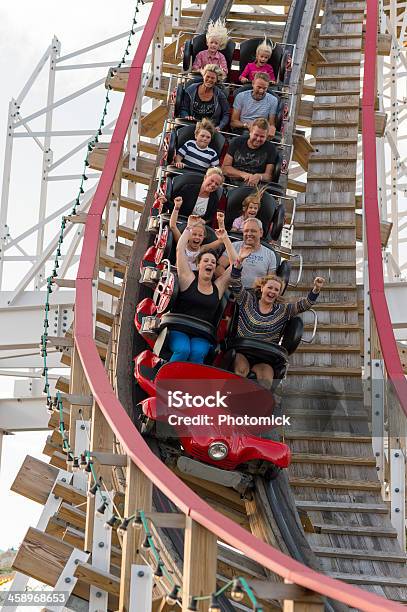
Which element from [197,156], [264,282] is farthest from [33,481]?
[197,156]

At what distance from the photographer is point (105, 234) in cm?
675

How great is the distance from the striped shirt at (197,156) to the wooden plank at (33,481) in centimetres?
272

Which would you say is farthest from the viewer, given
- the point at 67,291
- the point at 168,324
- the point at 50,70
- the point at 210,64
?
the point at 50,70

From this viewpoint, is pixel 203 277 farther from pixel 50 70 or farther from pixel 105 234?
pixel 50 70

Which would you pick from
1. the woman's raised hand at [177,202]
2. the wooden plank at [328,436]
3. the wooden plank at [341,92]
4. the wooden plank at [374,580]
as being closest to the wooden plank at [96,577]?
the wooden plank at [374,580]

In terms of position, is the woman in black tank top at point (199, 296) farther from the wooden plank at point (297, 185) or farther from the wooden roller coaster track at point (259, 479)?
the wooden plank at point (297, 185)

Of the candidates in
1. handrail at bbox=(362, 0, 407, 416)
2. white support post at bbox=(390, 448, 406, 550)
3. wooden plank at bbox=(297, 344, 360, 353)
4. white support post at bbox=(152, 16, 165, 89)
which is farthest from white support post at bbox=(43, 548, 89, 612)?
white support post at bbox=(152, 16, 165, 89)

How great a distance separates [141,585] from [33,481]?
123 cm

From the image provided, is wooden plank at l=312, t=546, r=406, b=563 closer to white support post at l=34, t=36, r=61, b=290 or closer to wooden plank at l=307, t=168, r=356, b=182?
wooden plank at l=307, t=168, r=356, b=182

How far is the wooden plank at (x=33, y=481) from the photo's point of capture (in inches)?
207

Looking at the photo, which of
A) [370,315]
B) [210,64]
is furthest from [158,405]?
[210,64]

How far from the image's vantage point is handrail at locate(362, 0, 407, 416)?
18.7 ft

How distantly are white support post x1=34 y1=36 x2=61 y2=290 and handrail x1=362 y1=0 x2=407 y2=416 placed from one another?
126 inches

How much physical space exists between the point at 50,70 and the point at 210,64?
3157mm
